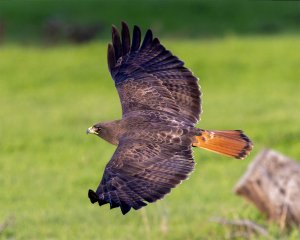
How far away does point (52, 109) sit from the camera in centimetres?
1705

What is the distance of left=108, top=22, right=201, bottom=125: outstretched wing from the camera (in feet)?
23.3

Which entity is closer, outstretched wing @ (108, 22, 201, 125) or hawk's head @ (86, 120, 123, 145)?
hawk's head @ (86, 120, 123, 145)

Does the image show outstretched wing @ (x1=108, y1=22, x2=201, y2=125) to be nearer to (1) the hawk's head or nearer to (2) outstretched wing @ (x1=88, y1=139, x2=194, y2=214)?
(1) the hawk's head

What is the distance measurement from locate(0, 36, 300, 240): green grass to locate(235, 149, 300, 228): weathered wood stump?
189mm

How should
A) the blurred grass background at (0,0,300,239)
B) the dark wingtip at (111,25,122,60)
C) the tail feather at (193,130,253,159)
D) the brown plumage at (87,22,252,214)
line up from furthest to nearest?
A: the blurred grass background at (0,0,300,239)
the dark wingtip at (111,25,122,60)
the tail feather at (193,130,253,159)
the brown plumage at (87,22,252,214)

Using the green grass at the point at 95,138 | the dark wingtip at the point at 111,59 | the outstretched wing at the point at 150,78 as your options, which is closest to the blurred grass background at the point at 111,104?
the green grass at the point at 95,138

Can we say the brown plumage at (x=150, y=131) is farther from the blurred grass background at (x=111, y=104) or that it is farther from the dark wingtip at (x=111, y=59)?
the blurred grass background at (x=111, y=104)

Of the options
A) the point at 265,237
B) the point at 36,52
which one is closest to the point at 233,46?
the point at 36,52

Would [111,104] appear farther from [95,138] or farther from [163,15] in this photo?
[163,15]

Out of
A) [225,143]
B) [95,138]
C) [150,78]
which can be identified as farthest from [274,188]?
[95,138]

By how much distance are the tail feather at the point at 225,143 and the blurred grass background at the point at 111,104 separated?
8.11 ft

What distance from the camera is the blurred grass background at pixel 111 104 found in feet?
32.4

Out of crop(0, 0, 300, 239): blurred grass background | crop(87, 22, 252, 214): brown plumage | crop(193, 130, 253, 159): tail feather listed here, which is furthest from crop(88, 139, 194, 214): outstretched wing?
crop(0, 0, 300, 239): blurred grass background

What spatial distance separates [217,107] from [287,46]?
5.15m
